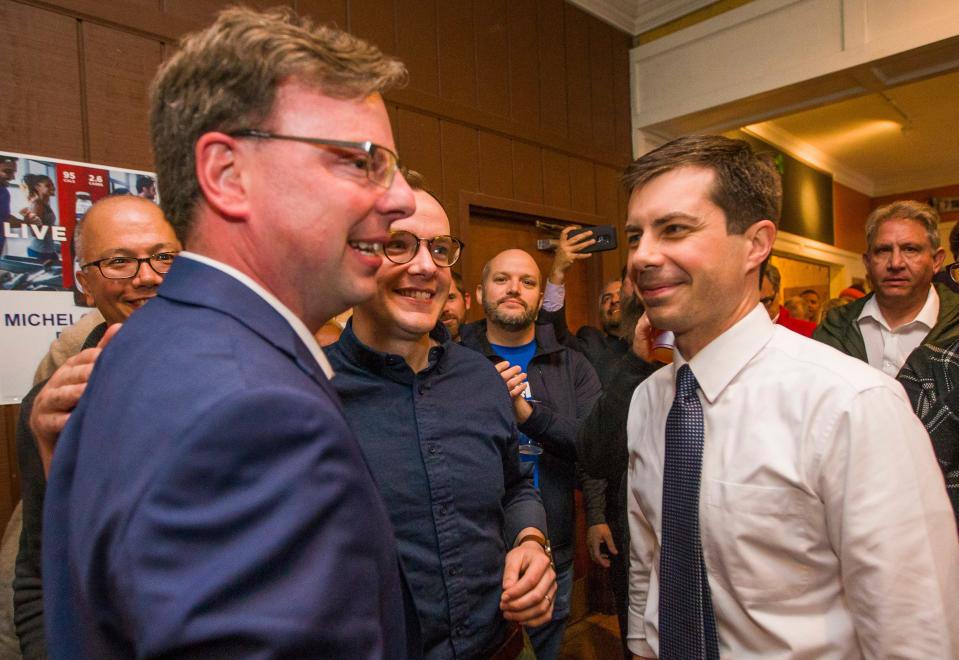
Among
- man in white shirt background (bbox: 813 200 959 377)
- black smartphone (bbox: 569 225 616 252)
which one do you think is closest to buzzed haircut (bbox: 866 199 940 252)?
man in white shirt background (bbox: 813 200 959 377)

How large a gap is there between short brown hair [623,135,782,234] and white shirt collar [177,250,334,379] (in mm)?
827

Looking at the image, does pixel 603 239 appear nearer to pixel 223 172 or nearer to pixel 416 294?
pixel 416 294

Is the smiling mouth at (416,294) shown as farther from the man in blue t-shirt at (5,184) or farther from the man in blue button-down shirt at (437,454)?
the man in blue t-shirt at (5,184)

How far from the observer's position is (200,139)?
64cm

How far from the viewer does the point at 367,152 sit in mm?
688

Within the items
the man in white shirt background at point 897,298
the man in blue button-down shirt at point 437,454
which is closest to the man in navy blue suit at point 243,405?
the man in blue button-down shirt at point 437,454

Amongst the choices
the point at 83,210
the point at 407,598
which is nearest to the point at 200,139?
the point at 407,598

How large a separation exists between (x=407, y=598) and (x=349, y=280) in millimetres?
437

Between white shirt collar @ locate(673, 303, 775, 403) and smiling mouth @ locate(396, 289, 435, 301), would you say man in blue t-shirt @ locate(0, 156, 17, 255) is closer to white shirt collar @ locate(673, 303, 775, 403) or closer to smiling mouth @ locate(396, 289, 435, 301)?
smiling mouth @ locate(396, 289, 435, 301)

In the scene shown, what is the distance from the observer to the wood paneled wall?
1871mm

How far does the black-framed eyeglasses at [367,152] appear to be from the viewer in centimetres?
64

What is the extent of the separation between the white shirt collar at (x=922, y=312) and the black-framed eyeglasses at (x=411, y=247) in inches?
82.8

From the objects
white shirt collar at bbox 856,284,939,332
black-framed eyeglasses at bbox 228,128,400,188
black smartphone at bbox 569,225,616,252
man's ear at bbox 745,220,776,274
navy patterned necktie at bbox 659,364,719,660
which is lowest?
navy patterned necktie at bbox 659,364,719,660

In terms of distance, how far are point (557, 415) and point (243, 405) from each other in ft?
4.91
